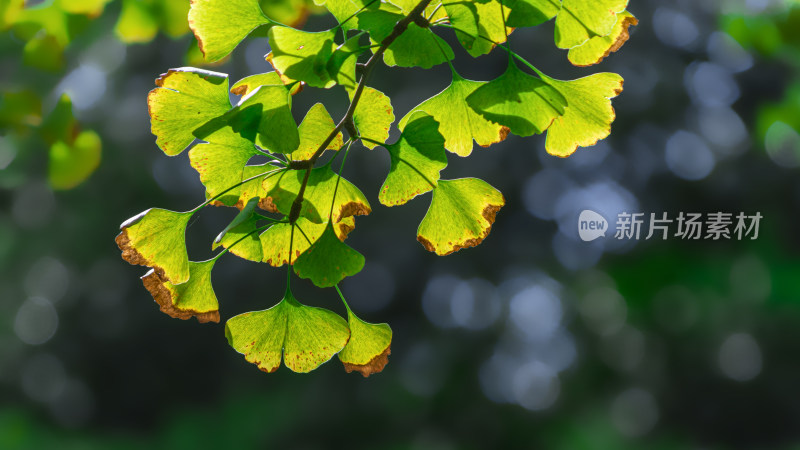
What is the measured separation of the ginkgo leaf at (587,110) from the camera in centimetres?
35

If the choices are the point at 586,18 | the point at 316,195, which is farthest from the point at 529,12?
the point at 316,195

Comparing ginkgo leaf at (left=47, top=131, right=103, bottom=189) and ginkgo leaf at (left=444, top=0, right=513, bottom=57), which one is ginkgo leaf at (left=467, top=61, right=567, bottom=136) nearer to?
ginkgo leaf at (left=444, top=0, right=513, bottom=57)

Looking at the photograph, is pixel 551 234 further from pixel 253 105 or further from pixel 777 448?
pixel 253 105

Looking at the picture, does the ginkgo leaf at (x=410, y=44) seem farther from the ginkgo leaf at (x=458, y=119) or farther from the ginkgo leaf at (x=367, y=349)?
the ginkgo leaf at (x=367, y=349)

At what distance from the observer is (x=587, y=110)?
0.35 meters

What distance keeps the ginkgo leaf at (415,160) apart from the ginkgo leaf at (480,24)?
1.6 inches

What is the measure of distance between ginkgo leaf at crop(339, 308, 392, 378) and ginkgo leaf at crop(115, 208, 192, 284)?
3.7 inches

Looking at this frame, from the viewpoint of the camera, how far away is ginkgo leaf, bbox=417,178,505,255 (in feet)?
1.20

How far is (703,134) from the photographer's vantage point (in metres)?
5.04

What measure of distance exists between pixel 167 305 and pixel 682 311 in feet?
17.8

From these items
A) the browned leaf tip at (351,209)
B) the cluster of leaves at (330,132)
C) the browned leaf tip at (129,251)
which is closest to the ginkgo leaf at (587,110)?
the cluster of leaves at (330,132)

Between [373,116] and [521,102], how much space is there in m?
0.08

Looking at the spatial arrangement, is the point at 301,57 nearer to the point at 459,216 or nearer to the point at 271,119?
the point at 271,119

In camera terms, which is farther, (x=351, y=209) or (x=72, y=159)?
(x=72, y=159)
